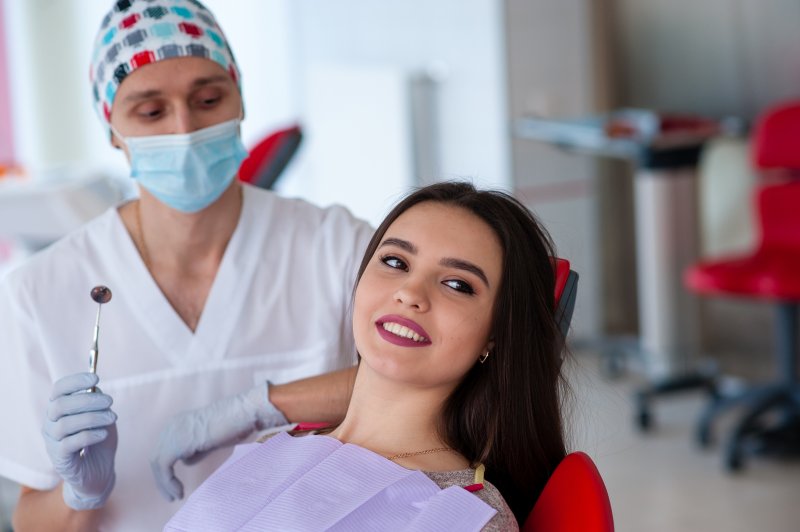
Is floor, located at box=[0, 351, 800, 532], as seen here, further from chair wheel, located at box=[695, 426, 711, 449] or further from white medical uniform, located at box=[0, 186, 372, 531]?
white medical uniform, located at box=[0, 186, 372, 531]

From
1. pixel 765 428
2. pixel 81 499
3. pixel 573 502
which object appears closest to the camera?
pixel 573 502

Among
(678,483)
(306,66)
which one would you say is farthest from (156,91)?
(306,66)

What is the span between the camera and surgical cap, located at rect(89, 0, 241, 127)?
1710 mm

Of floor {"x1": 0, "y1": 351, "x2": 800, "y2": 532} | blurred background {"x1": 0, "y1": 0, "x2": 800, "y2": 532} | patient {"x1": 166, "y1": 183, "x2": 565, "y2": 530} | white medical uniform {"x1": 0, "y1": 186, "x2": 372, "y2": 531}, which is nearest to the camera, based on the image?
patient {"x1": 166, "y1": 183, "x2": 565, "y2": 530}

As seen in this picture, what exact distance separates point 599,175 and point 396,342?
361 cm

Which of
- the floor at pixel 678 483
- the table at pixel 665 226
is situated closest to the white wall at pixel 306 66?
the table at pixel 665 226

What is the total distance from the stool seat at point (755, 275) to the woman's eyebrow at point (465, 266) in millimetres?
2231

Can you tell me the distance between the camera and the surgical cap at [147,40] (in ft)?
5.61

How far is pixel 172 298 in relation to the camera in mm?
1781

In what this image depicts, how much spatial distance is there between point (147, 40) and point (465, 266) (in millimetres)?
611

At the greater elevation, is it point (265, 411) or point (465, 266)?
point (465, 266)

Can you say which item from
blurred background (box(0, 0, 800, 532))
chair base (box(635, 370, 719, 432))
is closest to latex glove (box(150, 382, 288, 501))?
blurred background (box(0, 0, 800, 532))

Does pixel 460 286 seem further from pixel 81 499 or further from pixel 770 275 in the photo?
pixel 770 275

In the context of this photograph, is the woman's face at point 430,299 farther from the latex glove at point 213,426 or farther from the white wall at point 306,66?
the white wall at point 306,66
